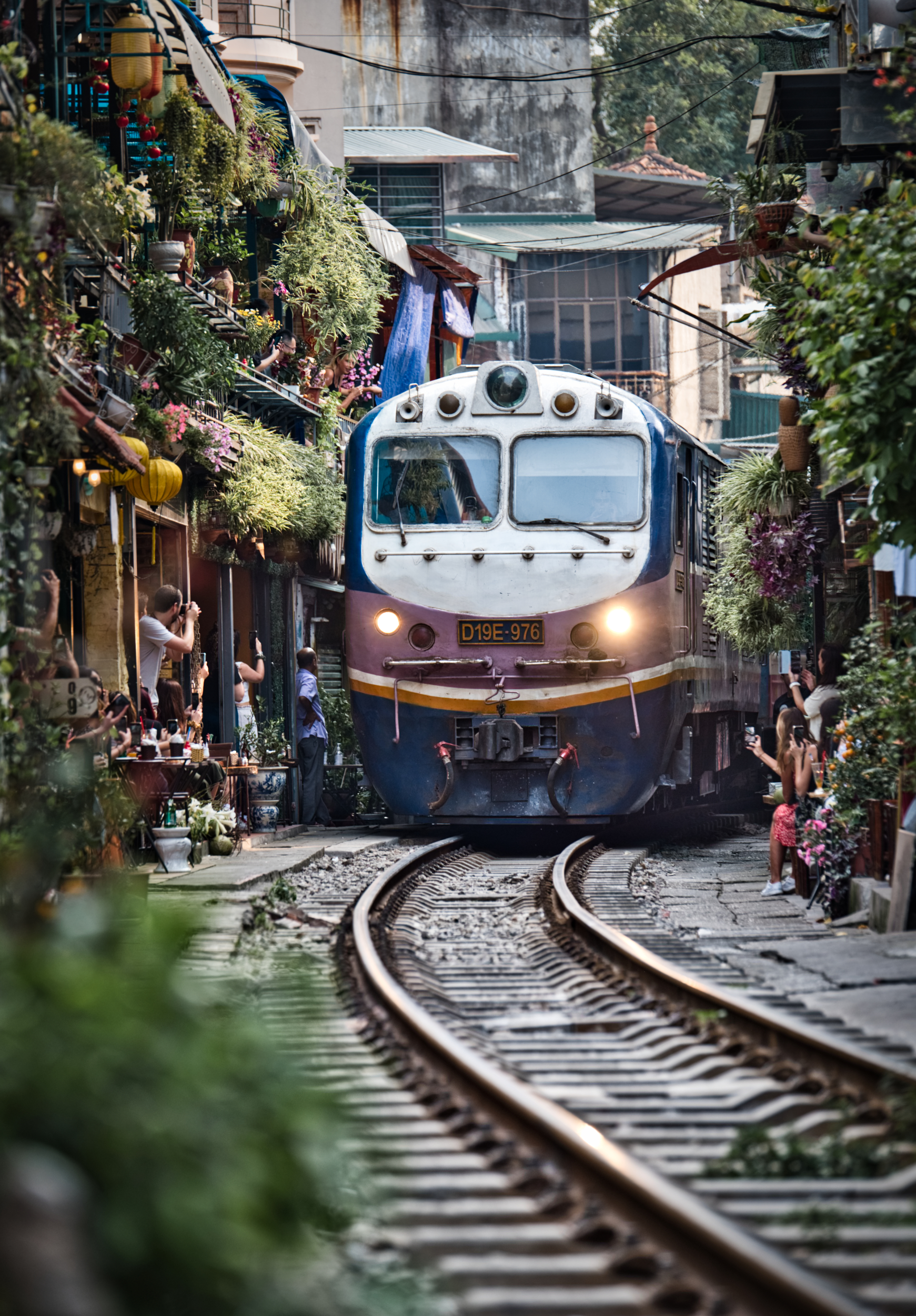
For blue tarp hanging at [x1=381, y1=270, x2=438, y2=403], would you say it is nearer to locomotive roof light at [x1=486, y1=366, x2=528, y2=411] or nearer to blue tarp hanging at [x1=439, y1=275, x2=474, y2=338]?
blue tarp hanging at [x1=439, y1=275, x2=474, y2=338]

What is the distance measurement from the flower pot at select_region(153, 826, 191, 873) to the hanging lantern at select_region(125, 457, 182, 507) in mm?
2803

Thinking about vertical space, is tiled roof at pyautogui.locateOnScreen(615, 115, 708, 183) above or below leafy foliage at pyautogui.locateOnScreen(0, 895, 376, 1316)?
above

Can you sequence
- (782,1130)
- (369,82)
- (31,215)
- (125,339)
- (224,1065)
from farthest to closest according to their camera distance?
(369,82), (125,339), (31,215), (782,1130), (224,1065)

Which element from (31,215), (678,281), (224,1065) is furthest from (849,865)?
(678,281)

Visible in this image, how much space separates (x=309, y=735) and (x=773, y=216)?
798cm

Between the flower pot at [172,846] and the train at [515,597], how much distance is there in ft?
8.24

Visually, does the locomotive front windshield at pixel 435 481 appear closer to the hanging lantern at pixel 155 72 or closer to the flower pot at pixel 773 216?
the flower pot at pixel 773 216

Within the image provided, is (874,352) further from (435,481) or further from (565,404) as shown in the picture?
(435,481)

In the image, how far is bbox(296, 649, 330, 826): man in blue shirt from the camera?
19453 mm

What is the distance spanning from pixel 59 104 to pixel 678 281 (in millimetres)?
30089

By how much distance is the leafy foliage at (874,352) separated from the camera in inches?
333

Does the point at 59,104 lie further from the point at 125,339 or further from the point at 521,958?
the point at 521,958

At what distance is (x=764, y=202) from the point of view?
14.1 m

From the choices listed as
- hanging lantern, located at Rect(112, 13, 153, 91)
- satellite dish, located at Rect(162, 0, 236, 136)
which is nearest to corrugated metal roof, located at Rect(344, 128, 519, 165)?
satellite dish, located at Rect(162, 0, 236, 136)
